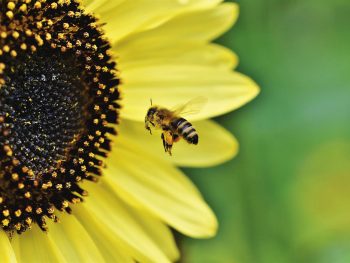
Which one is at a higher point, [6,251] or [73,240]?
[6,251]

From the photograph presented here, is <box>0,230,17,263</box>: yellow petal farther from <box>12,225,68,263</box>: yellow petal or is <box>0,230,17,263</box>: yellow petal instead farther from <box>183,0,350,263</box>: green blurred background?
<box>183,0,350,263</box>: green blurred background

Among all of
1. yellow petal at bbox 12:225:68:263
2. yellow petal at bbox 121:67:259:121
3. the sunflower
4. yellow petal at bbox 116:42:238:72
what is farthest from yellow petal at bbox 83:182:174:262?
yellow petal at bbox 116:42:238:72

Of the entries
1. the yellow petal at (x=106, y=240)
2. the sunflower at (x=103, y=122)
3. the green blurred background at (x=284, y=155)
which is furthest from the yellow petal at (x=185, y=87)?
the green blurred background at (x=284, y=155)

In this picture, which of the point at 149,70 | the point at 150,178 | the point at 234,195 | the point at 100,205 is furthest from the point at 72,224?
the point at 234,195

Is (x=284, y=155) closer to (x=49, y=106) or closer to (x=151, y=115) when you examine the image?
(x=151, y=115)

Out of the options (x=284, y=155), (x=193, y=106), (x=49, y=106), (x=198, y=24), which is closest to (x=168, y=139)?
(x=193, y=106)
